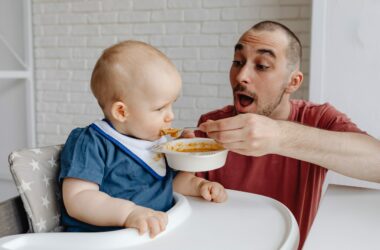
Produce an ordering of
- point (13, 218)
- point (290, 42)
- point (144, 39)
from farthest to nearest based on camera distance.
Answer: point (144, 39), point (290, 42), point (13, 218)

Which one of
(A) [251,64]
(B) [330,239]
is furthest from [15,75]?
(B) [330,239]

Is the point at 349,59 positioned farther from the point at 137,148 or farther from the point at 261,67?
the point at 137,148

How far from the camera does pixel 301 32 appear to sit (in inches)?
102

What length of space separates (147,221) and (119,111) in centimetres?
29

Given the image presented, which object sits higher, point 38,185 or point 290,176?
point 38,185

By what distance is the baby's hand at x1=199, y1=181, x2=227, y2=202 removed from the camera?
3.43ft

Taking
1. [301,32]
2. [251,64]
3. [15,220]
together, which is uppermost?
[301,32]

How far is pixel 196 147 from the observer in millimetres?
1086

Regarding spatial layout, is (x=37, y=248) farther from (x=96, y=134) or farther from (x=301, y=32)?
(x=301, y=32)

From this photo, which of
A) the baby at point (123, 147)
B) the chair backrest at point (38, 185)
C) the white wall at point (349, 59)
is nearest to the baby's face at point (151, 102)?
the baby at point (123, 147)

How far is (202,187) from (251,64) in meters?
0.55

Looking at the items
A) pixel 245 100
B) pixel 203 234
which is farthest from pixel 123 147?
pixel 245 100

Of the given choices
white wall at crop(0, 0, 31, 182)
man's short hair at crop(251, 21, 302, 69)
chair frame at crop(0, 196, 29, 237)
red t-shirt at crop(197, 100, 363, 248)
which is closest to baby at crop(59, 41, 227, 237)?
chair frame at crop(0, 196, 29, 237)

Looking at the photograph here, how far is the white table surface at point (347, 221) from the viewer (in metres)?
0.81
